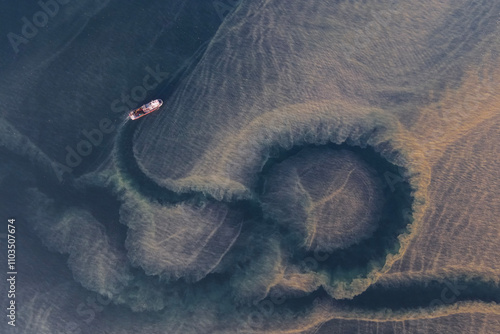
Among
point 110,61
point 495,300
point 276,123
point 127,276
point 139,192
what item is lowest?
point 495,300

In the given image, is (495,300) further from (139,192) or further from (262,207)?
(139,192)

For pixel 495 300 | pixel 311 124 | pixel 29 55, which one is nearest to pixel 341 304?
pixel 495 300

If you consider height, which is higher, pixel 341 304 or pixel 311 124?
pixel 311 124

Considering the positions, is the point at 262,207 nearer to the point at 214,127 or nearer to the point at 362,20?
the point at 214,127

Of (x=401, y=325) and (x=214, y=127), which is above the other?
(x=214, y=127)

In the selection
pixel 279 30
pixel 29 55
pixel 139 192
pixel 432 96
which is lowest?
pixel 432 96

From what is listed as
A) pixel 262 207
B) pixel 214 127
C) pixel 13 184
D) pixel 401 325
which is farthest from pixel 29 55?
pixel 401 325
